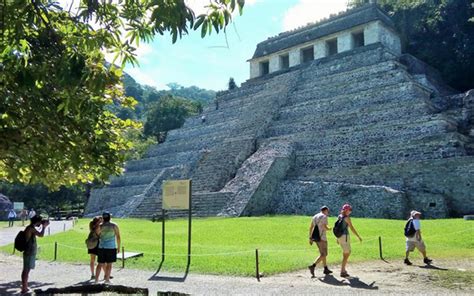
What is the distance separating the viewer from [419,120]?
20.6 m

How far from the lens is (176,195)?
11.9 metres

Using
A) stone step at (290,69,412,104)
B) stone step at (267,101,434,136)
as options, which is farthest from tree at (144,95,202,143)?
stone step at (267,101,434,136)

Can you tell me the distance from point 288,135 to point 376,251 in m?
14.5

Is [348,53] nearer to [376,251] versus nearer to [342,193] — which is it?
[342,193]

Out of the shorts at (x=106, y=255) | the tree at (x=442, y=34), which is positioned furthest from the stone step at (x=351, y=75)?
the shorts at (x=106, y=255)

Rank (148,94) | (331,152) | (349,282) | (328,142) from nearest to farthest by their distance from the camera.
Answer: (349,282) < (331,152) < (328,142) < (148,94)

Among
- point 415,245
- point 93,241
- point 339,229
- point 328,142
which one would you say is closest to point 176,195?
point 93,241

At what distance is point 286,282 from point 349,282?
114cm

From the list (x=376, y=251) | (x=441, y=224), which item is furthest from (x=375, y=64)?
(x=376, y=251)

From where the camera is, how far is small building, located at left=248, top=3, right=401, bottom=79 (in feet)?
104

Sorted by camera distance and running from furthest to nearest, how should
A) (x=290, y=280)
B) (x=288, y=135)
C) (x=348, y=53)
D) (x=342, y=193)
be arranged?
(x=348, y=53) → (x=288, y=135) → (x=342, y=193) → (x=290, y=280)

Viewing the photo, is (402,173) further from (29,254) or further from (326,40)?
(326,40)

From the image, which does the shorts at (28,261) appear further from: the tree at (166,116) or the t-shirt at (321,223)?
the tree at (166,116)

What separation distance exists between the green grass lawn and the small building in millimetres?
19012
